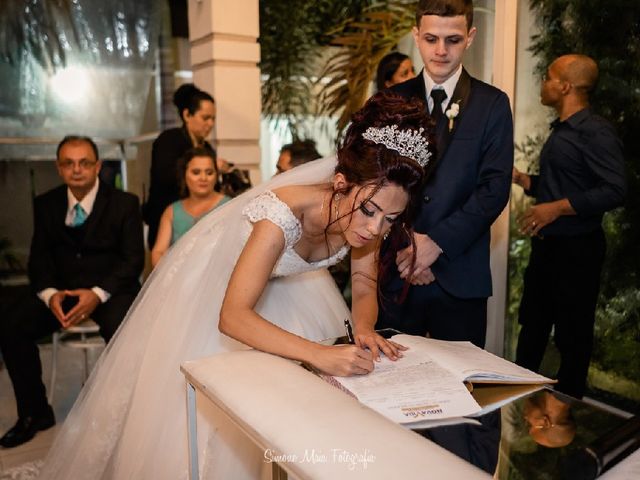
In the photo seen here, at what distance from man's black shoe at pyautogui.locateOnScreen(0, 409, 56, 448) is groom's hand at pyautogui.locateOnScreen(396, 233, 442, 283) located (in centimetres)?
193

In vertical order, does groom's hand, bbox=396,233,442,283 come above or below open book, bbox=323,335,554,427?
above

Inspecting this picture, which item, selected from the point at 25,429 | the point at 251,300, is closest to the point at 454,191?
the point at 251,300

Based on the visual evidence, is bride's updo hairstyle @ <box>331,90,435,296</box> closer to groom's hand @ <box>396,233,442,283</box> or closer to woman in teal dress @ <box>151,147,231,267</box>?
groom's hand @ <box>396,233,442,283</box>

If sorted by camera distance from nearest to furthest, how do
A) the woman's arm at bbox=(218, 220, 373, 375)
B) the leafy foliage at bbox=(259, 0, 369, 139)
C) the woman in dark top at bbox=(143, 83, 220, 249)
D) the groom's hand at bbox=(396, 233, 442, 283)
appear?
the woman's arm at bbox=(218, 220, 373, 375) → the groom's hand at bbox=(396, 233, 442, 283) → the woman in dark top at bbox=(143, 83, 220, 249) → the leafy foliage at bbox=(259, 0, 369, 139)

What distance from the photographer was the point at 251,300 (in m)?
1.54

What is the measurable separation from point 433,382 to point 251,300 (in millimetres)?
514

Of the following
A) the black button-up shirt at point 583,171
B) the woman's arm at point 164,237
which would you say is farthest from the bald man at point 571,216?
the woman's arm at point 164,237

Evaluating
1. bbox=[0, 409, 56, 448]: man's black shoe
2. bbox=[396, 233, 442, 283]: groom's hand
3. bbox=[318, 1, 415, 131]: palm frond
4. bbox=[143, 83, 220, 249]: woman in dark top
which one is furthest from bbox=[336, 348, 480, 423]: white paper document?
bbox=[318, 1, 415, 131]: palm frond

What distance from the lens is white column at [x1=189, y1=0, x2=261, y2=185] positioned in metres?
4.50

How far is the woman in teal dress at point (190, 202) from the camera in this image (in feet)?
10.9

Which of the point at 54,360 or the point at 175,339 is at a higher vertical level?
the point at 175,339

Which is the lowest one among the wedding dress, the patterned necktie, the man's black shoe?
the man's black shoe

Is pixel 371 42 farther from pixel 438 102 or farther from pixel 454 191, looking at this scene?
pixel 454 191

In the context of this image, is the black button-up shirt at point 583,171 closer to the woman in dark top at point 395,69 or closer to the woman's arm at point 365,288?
the woman in dark top at point 395,69
